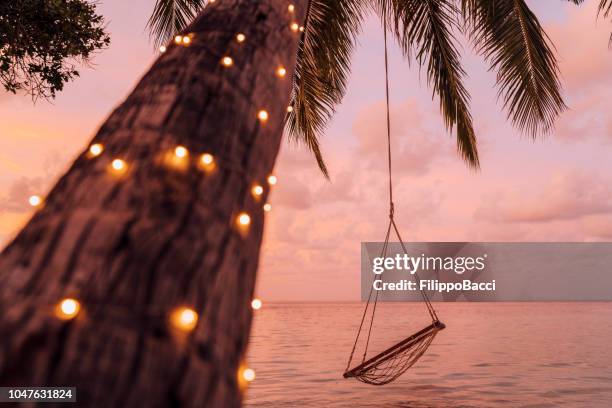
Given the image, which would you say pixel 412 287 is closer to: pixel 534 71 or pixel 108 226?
pixel 534 71

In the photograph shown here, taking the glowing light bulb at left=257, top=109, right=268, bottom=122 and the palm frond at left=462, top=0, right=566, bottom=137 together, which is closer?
the glowing light bulb at left=257, top=109, right=268, bottom=122

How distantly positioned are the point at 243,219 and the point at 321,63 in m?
5.25

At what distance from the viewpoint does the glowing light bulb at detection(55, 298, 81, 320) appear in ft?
2.28

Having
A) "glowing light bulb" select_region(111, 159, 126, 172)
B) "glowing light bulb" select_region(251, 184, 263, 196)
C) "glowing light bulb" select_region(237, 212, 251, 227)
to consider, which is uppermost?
"glowing light bulb" select_region(251, 184, 263, 196)

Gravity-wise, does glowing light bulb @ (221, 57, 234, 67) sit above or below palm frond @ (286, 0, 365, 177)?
below

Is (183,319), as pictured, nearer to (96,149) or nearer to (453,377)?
(96,149)

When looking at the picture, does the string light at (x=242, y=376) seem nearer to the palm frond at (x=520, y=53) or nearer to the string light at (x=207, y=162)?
the string light at (x=207, y=162)

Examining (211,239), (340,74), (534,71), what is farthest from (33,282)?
(340,74)

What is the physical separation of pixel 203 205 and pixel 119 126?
21cm

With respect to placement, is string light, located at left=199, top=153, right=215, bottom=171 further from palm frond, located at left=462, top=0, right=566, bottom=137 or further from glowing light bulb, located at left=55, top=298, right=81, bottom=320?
palm frond, located at left=462, top=0, right=566, bottom=137

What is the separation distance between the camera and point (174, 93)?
96cm

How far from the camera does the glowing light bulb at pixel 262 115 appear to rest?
104 centimetres

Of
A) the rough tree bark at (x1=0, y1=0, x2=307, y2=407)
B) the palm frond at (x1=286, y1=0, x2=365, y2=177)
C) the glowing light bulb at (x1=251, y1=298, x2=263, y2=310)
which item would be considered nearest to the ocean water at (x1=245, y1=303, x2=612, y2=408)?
the palm frond at (x1=286, y1=0, x2=365, y2=177)

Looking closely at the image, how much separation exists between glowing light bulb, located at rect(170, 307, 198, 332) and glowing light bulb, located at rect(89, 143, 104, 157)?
0.30 metres
